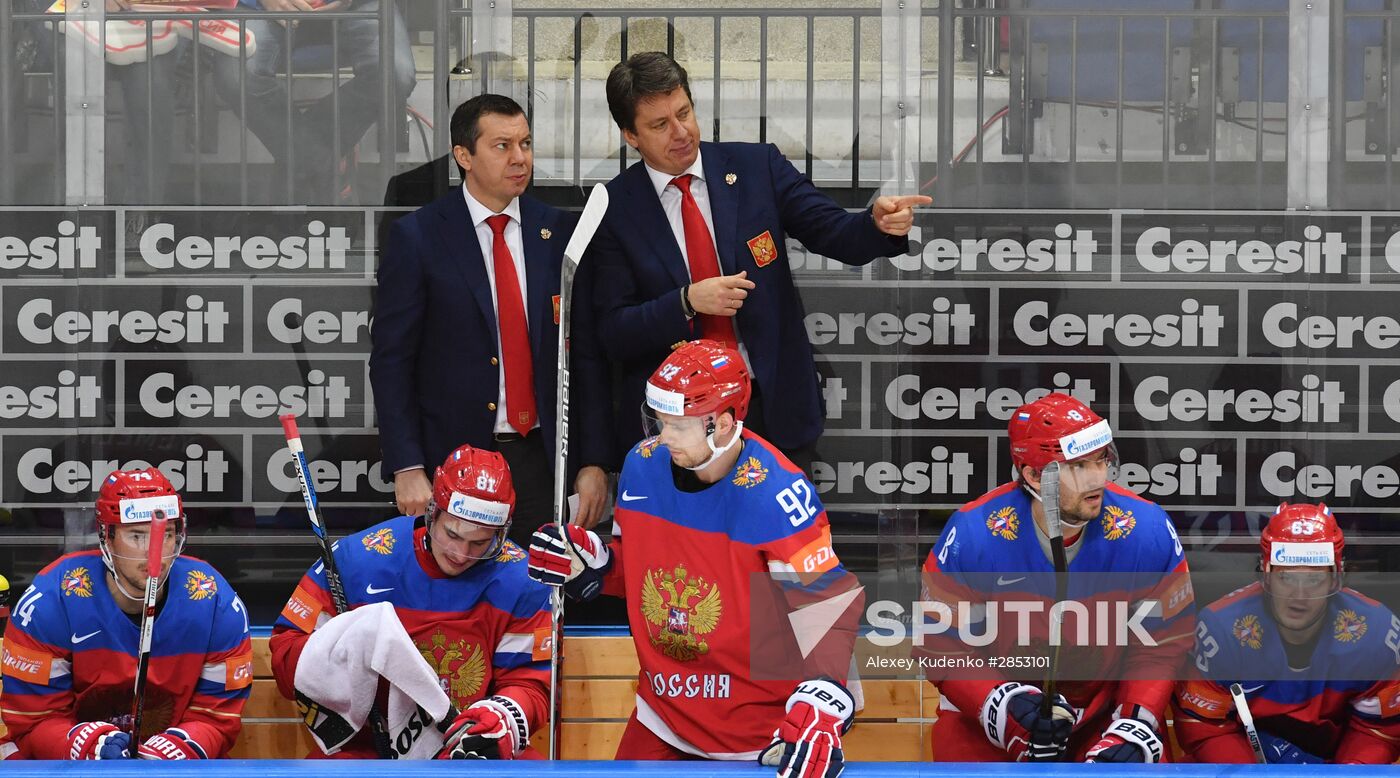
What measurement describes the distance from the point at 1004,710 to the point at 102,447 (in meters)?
2.32

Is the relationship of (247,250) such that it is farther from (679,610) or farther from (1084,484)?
(1084,484)

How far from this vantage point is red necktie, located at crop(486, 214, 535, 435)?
384 centimetres

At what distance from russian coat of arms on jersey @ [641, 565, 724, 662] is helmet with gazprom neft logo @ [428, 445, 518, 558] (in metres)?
0.37

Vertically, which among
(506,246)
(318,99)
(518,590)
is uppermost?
(318,99)

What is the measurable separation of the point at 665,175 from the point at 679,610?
1.18 m

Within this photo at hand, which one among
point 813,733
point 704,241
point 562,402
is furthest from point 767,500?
point 704,241

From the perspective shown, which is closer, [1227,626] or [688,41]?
[1227,626]

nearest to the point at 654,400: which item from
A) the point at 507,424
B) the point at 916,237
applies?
the point at 507,424

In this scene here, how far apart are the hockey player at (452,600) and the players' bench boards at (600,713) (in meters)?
0.46

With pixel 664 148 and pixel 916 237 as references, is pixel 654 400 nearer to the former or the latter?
pixel 664 148

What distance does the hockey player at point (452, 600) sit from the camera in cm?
338

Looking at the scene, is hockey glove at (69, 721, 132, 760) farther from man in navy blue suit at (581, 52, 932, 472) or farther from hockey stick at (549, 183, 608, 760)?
man in navy blue suit at (581, 52, 932, 472)

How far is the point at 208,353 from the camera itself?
13.6ft

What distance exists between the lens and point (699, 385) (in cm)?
299
